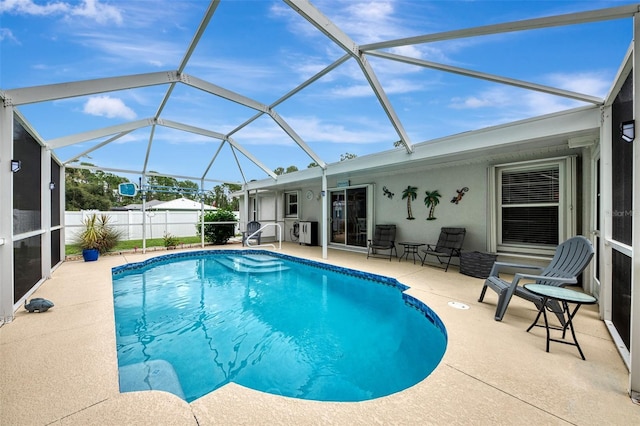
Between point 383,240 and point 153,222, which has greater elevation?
point 153,222

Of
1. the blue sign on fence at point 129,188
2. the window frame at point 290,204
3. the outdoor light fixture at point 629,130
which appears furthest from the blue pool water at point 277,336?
the window frame at point 290,204

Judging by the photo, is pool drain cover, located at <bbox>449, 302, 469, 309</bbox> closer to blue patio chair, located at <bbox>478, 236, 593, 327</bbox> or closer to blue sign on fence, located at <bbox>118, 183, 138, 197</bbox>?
blue patio chair, located at <bbox>478, 236, 593, 327</bbox>

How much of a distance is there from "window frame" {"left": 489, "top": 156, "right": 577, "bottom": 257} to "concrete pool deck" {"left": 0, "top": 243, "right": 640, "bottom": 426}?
2.43 meters

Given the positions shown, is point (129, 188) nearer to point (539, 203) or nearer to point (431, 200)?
point (431, 200)

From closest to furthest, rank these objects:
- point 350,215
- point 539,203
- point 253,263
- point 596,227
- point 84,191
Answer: point 596,227 → point 539,203 → point 253,263 → point 350,215 → point 84,191

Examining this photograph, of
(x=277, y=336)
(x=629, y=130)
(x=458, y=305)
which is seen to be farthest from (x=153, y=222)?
(x=629, y=130)

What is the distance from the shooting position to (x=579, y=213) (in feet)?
15.8

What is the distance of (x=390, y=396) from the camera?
1823mm

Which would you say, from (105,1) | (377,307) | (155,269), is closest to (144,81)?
(105,1)

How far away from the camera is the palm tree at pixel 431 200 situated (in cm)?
673

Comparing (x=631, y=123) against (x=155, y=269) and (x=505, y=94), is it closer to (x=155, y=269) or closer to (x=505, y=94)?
(x=505, y=94)

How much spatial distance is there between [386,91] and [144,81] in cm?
433

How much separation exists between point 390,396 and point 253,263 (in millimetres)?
6783

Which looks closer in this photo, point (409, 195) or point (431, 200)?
point (431, 200)
